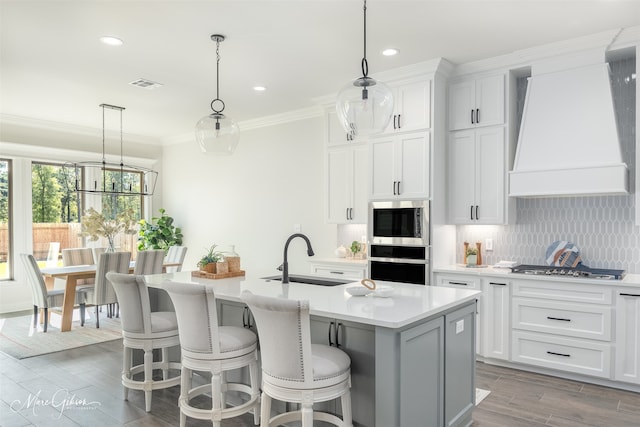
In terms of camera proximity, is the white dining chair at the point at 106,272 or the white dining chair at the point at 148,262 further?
the white dining chair at the point at 148,262

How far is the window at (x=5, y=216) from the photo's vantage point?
6.44m

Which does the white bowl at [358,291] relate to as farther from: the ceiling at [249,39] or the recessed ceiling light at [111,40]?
the recessed ceiling light at [111,40]

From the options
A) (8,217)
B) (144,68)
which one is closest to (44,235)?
(8,217)

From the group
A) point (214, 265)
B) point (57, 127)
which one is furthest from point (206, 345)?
point (57, 127)

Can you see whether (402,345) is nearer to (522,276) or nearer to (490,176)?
(522,276)

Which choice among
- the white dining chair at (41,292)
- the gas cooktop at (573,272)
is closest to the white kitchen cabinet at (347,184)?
the gas cooktop at (573,272)

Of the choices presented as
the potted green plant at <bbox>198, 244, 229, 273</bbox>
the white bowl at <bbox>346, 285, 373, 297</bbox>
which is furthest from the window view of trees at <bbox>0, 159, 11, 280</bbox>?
the white bowl at <bbox>346, 285, 373, 297</bbox>

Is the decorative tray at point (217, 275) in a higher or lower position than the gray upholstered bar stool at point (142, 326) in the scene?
higher

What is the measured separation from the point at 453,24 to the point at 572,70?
1259 mm

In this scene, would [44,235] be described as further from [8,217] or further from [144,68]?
[144,68]

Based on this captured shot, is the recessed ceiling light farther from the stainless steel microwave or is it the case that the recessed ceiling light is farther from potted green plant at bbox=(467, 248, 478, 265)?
potted green plant at bbox=(467, 248, 478, 265)

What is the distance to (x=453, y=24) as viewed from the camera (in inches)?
135

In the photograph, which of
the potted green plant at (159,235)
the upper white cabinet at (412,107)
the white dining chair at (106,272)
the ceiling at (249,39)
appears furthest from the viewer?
the potted green plant at (159,235)

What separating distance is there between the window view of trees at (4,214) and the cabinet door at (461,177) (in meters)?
6.25
